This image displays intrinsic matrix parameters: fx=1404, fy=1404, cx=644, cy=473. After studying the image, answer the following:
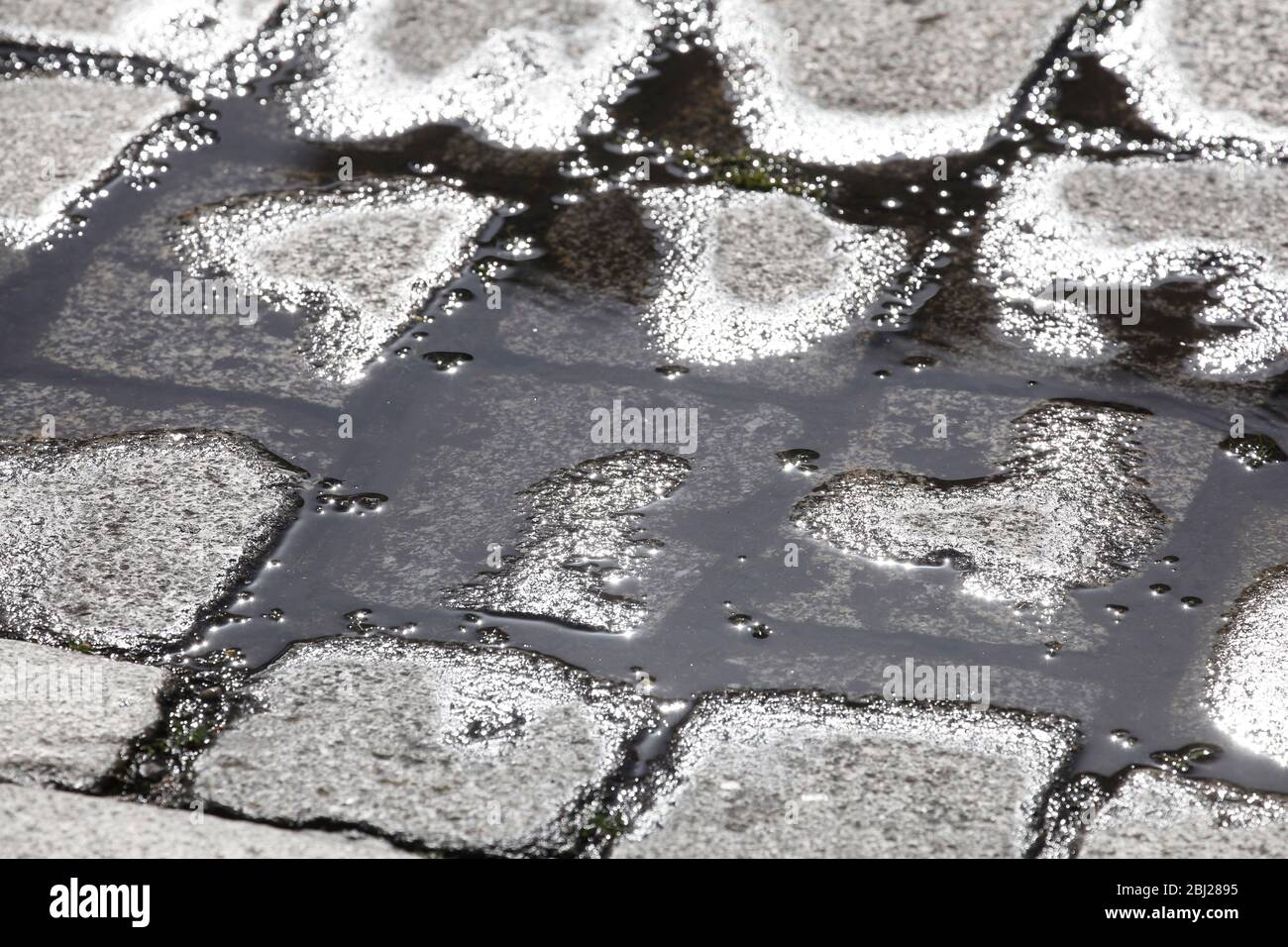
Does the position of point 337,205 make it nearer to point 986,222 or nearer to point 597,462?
point 597,462

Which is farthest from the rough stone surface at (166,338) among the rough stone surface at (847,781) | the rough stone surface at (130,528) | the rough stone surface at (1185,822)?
the rough stone surface at (1185,822)

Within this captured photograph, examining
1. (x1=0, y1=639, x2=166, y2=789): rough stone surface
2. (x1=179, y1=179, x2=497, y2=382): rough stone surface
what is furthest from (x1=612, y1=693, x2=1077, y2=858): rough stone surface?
(x1=179, y1=179, x2=497, y2=382): rough stone surface

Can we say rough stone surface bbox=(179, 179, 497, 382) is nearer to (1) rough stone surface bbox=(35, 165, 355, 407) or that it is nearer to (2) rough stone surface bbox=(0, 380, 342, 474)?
(1) rough stone surface bbox=(35, 165, 355, 407)

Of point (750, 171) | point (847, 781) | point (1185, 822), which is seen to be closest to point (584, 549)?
point (847, 781)

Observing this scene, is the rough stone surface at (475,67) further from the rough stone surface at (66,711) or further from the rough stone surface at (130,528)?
the rough stone surface at (66,711)

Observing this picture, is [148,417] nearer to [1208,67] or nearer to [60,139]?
[60,139]

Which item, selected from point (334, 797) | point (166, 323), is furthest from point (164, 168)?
point (334, 797)

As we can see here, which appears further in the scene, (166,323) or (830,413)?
(166,323)
